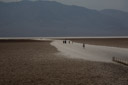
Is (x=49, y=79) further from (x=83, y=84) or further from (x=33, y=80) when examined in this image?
(x=83, y=84)

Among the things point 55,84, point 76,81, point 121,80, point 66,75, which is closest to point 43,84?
point 55,84

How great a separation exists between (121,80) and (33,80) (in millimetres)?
6648

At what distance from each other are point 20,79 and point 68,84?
4.22 m

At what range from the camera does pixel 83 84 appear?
17031 millimetres

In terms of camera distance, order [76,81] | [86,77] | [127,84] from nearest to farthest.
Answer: [127,84] → [76,81] → [86,77]

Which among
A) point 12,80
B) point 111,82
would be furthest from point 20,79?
point 111,82

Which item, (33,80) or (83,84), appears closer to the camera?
(83,84)

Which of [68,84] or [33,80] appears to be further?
[33,80]

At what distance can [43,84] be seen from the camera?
1720 cm

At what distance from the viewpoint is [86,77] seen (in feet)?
64.4

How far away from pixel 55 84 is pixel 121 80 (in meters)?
4.98

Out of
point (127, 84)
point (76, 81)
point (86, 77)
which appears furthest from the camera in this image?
point (86, 77)

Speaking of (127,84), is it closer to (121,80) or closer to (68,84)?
(121,80)

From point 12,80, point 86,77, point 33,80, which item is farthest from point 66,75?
point 12,80
